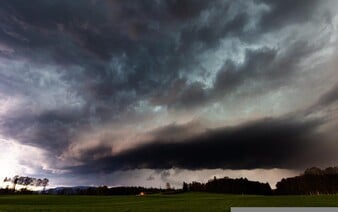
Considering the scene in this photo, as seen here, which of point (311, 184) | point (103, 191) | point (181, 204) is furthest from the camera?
point (103, 191)

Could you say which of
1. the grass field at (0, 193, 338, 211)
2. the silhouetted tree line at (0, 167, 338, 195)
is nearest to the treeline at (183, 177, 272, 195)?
the silhouetted tree line at (0, 167, 338, 195)

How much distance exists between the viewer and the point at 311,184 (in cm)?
16262

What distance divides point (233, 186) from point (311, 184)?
124 feet

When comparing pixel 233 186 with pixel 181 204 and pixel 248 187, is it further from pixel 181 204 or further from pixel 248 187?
pixel 181 204

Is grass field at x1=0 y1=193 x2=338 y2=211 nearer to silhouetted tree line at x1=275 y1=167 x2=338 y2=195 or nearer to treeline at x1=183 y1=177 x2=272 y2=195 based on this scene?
silhouetted tree line at x1=275 y1=167 x2=338 y2=195

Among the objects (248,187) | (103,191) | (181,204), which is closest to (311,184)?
(248,187)

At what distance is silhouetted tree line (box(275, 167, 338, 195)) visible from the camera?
156m

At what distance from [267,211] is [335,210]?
415 centimetres

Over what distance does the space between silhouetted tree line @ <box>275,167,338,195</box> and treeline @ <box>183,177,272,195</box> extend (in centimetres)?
821

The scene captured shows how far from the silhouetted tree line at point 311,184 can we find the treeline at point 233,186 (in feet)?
26.9

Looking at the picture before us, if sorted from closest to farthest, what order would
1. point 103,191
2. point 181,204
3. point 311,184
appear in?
1. point 181,204
2. point 311,184
3. point 103,191

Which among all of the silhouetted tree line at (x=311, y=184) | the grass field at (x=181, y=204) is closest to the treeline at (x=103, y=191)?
the silhouetted tree line at (x=311, y=184)

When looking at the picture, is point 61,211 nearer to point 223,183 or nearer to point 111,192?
point 111,192

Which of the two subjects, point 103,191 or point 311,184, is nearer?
point 311,184
